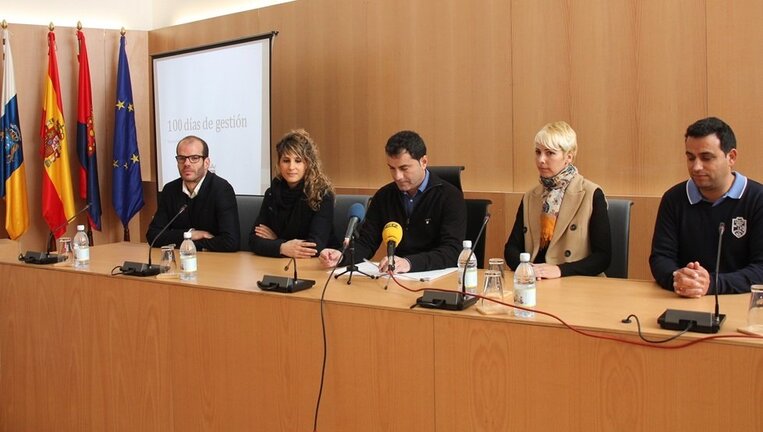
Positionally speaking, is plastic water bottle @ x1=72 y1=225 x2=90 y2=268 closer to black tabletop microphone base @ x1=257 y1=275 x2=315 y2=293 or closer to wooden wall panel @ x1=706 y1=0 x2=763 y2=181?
black tabletop microphone base @ x1=257 y1=275 x2=315 y2=293

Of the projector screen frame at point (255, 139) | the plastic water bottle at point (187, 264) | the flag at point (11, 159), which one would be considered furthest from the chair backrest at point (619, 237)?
the flag at point (11, 159)

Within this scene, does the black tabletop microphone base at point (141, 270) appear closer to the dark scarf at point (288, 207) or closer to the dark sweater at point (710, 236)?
the dark scarf at point (288, 207)

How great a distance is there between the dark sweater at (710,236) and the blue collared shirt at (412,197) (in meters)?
1.01

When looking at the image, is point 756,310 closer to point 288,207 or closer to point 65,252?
point 288,207

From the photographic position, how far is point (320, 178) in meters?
3.55

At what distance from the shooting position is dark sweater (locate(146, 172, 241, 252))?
3.65m

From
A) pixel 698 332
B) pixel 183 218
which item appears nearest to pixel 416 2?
pixel 183 218

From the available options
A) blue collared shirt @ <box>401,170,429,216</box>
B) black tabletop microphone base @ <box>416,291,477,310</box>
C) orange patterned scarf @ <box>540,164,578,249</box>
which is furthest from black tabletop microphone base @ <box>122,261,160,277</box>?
orange patterned scarf @ <box>540,164,578,249</box>

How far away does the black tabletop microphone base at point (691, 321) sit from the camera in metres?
1.74

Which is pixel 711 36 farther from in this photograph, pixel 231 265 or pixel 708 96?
pixel 231 265

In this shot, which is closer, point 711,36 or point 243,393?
point 243,393

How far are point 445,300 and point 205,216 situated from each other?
2056 millimetres

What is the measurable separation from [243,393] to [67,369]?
101cm

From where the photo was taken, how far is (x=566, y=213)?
2.92 meters
